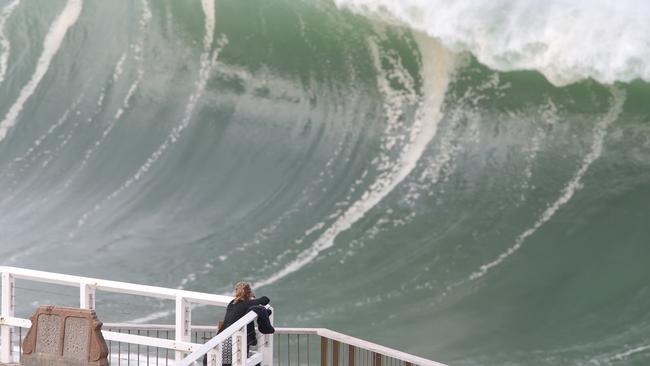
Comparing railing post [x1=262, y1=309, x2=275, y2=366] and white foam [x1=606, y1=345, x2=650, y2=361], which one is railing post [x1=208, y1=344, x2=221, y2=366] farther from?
white foam [x1=606, y1=345, x2=650, y2=361]

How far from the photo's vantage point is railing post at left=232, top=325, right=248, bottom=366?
22.6ft

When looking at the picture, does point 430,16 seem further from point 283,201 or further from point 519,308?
point 519,308

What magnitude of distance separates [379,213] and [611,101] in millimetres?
3337

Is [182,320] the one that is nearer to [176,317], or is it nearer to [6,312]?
[176,317]

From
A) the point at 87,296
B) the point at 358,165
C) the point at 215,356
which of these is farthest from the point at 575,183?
the point at 215,356

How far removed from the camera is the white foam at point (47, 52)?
63.4 ft

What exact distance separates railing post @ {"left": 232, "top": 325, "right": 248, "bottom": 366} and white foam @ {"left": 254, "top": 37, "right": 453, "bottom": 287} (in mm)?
6188

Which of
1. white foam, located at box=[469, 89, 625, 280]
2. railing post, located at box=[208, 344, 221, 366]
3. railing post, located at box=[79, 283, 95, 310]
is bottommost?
railing post, located at box=[208, 344, 221, 366]

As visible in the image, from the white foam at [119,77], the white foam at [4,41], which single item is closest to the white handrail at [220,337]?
the white foam at [119,77]

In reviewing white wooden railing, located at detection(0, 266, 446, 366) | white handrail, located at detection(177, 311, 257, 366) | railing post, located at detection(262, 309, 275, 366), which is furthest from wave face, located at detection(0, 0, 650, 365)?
white handrail, located at detection(177, 311, 257, 366)

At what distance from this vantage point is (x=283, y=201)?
1528 cm

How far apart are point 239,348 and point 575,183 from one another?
26.6ft

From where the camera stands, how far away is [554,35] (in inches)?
620

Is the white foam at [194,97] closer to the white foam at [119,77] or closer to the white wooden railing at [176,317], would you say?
the white foam at [119,77]
